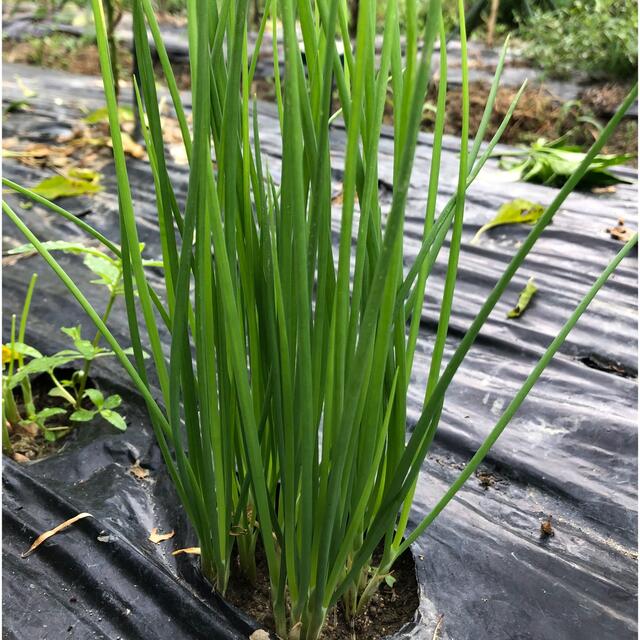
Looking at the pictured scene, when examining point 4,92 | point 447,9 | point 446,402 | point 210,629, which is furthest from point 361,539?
point 447,9

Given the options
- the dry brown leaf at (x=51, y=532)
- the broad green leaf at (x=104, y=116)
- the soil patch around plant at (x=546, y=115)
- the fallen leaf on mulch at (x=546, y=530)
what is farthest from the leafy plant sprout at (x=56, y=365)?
the soil patch around plant at (x=546, y=115)

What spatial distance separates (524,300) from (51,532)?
46.2 inches

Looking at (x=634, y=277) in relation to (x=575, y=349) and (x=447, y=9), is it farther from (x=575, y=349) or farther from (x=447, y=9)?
(x=447, y=9)

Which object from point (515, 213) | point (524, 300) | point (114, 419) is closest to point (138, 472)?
point (114, 419)

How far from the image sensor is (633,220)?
6.56 feet

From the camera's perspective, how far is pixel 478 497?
3.48ft

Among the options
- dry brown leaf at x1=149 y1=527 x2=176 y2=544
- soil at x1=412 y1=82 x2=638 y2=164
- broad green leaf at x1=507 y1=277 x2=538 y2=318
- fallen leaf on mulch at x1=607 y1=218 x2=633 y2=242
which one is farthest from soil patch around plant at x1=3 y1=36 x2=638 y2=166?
dry brown leaf at x1=149 y1=527 x2=176 y2=544

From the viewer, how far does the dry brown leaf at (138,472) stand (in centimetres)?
105

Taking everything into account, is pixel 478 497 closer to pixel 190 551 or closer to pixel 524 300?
pixel 190 551

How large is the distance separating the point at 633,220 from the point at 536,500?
1.26m

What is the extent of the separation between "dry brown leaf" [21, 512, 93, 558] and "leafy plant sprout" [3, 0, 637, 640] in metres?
0.24

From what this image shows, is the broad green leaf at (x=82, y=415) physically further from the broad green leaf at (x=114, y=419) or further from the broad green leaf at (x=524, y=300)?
the broad green leaf at (x=524, y=300)

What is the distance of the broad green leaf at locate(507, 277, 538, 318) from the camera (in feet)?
5.19

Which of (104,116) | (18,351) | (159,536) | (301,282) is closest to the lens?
(301,282)
